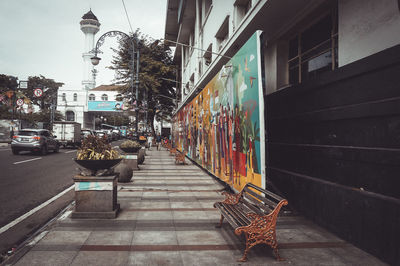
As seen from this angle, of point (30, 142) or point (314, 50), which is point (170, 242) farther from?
point (30, 142)

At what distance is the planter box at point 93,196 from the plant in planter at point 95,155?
0.77 feet

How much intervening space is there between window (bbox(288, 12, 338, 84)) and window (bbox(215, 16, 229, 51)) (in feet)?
16.4

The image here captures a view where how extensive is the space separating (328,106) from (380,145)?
128 cm

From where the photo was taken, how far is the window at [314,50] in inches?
212

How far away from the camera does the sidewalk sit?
11.9 feet

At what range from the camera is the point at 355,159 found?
4.20 meters

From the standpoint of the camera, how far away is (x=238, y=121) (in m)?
6.89

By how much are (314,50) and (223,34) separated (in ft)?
23.4

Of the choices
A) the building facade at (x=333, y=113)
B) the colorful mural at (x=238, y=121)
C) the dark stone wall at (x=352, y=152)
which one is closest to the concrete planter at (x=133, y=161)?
the colorful mural at (x=238, y=121)

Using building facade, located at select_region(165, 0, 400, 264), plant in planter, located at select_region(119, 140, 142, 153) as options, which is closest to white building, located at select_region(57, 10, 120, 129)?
plant in planter, located at select_region(119, 140, 142, 153)

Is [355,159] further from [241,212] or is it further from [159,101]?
[159,101]

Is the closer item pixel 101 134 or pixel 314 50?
pixel 314 50

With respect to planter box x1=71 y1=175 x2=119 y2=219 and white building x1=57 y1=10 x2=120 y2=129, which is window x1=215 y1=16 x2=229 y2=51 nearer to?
planter box x1=71 y1=175 x2=119 y2=219

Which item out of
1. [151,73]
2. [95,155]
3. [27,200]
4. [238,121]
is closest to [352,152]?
[238,121]
